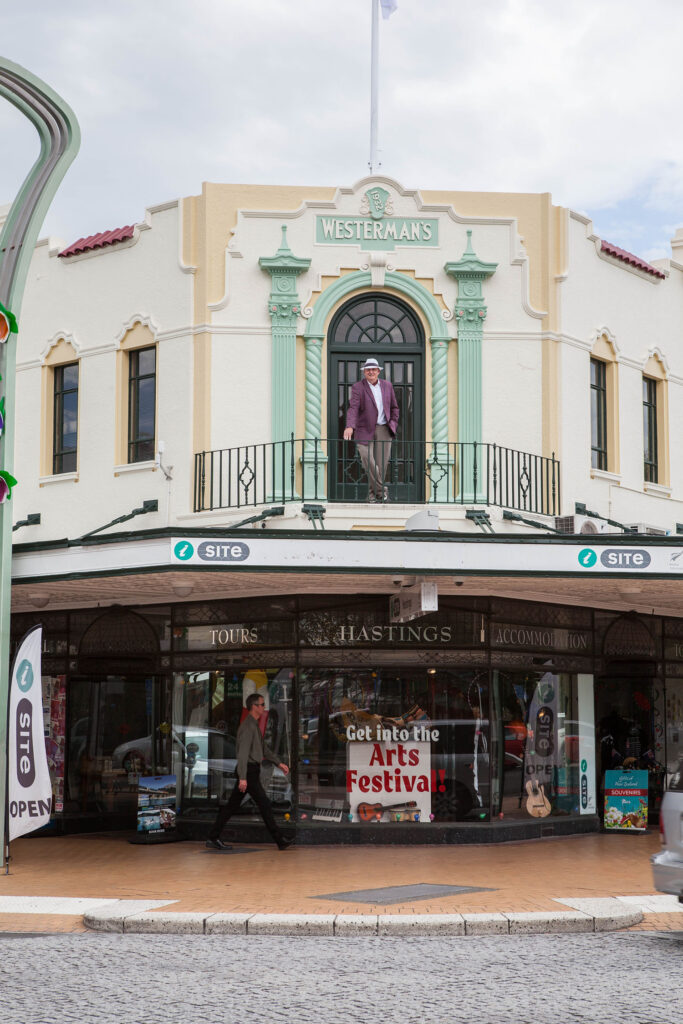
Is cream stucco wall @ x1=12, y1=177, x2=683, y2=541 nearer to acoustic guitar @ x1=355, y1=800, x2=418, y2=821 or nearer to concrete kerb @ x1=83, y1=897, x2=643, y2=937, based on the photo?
acoustic guitar @ x1=355, y1=800, x2=418, y2=821

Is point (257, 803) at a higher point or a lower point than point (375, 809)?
higher

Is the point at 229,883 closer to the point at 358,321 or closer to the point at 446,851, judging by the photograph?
the point at 446,851

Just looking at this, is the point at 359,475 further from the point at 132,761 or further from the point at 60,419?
the point at 132,761

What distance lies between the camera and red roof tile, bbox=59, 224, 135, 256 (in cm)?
1708

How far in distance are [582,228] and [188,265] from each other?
5.16 meters

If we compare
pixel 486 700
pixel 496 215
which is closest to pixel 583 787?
pixel 486 700

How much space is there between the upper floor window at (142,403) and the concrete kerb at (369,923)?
25.6 ft

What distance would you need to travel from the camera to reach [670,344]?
18516 millimetres

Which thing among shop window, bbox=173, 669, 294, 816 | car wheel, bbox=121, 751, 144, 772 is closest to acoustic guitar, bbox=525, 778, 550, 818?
shop window, bbox=173, 669, 294, 816

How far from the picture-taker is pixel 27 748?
13.5 m

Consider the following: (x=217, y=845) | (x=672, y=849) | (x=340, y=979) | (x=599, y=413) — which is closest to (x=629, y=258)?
(x=599, y=413)

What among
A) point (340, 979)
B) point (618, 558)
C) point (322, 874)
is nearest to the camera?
point (340, 979)

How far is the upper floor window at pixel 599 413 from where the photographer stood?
1727 cm

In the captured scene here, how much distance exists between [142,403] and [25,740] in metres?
5.16
